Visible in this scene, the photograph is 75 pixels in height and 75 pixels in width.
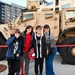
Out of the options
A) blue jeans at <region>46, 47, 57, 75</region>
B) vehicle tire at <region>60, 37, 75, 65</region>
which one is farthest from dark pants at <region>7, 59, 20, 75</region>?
vehicle tire at <region>60, 37, 75, 65</region>

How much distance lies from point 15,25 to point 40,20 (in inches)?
38.5

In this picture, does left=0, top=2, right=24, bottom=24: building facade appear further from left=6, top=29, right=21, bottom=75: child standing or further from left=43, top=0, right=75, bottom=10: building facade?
left=6, top=29, right=21, bottom=75: child standing

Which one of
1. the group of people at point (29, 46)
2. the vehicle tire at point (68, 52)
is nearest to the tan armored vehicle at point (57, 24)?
the vehicle tire at point (68, 52)

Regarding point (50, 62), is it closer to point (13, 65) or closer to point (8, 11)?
point (13, 65)

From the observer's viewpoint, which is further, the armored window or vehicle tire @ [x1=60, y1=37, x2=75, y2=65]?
the armored window

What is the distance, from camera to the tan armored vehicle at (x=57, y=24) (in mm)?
7586

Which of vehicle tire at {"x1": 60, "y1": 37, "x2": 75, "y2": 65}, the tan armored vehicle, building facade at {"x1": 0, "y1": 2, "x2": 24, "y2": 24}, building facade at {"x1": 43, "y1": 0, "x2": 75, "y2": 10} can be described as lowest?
vehicle tire at {"x1": 60, "y1": 37, "x2": 75, "y2": 65}

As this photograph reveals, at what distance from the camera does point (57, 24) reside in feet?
26.0

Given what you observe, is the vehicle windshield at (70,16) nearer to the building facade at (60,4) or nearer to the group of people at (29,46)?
the building facade at (60,4)

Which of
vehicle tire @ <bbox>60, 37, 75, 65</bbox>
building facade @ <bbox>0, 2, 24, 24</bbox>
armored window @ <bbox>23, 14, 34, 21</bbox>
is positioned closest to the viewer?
vehicle tire @ <bbox>60, 37, 75, 65</bbox>

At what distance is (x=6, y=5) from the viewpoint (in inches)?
1051

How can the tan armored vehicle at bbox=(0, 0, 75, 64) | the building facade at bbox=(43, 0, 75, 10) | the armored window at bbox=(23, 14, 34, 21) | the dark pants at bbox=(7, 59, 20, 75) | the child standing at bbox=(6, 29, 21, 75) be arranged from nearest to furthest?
the child standing at bbox=(6, 29, 21, 75) → the dark pants at bbox=(7, 59, 20, 75) → the tan armored vehicle at bbox=(0, 0, 75, 64) → the armored window at bbox=(23, 14, 34, 21) → the building facade at bbox=(43, 0, 75, 10)

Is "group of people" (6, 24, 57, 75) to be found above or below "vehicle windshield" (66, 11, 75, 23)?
below

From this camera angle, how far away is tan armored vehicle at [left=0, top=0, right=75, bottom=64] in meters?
7.59
